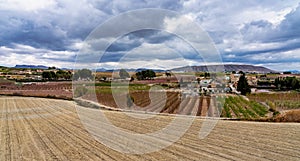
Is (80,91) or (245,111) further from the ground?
(80,91)

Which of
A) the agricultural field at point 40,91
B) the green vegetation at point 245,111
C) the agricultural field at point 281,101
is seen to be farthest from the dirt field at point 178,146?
the agricultural field at point 40,91

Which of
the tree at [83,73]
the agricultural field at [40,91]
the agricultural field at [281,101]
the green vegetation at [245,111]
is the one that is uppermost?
the tree at [83,73]

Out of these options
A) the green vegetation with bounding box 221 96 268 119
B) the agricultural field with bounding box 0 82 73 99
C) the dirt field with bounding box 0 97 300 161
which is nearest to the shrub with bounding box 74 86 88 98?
the agricultural field with bounding box 0 82 73 99

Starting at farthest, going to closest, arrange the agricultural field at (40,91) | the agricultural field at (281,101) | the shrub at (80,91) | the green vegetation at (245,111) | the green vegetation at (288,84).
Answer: the green vegetation at (288,84)
the agricultural field at (40,91)
the shrub at (80,91)
the agricultural field at (281,101)
the green vegetation at (245,111)

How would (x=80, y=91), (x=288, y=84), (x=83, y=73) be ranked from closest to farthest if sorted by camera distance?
(x=83, y=73) → (x=80, y=91) → (x=288, y=84)

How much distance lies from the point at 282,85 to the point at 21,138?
6085 centimetres

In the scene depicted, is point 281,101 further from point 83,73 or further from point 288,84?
point 288,84

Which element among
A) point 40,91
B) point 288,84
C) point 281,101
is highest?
point 288,84

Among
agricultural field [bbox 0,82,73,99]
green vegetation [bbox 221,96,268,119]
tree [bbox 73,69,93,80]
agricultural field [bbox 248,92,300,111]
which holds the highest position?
tree [bbox 73,69,93,80]

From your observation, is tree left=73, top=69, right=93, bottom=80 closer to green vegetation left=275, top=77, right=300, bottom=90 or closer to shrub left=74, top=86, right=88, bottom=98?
shrub left=74, top=86, right=88, bottom=98

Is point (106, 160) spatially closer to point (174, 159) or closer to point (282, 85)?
point (174, 159)

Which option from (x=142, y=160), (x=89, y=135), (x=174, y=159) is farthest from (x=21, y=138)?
(x=174, y=159)

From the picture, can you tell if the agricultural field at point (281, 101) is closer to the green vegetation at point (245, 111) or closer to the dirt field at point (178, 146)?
the green vegetation at point (245, 111)

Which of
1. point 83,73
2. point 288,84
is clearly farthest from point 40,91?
point 288,84
